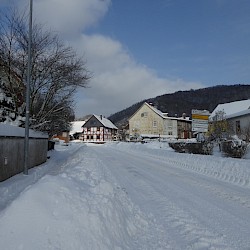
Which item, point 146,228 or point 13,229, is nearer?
point 13,229

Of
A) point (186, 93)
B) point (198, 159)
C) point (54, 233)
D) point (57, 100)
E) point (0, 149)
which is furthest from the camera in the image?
point (186, 93)

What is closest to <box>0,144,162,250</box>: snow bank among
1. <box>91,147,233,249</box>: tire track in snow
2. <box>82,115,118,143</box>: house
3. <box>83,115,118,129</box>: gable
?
<box>91,147,233,249</box>: tire track in snow

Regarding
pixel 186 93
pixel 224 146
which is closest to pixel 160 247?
pixel 224 146

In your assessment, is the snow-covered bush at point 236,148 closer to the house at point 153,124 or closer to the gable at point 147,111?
the house at point 153,124

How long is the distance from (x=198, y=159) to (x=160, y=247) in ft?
49.5

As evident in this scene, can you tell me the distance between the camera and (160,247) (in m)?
5.26

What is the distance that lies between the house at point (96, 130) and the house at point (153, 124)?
17369mm

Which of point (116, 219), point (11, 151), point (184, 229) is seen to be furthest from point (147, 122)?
point (116, 219)

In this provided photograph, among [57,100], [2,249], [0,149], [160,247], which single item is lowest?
[160,247]

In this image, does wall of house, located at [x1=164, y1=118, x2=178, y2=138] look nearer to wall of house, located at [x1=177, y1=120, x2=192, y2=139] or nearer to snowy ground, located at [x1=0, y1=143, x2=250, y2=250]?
wall of house, located at [x1=177, y1=120, x2=192, y2=139]

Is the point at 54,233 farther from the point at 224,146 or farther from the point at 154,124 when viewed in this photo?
the point at 154,124

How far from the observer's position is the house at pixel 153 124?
9000 centimetres

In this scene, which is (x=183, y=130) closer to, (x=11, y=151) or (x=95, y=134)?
(x=95, y=134)

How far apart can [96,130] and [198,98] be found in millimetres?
45916
